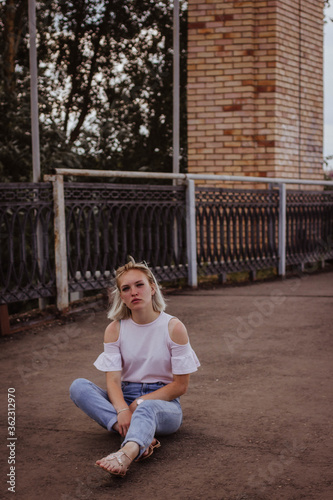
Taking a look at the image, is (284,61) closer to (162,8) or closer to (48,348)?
(162,8)

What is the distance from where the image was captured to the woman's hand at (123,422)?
11.2ft

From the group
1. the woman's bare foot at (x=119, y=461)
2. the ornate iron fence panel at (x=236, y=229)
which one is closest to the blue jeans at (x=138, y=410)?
the woman's bare foot at (x=119, y=461)

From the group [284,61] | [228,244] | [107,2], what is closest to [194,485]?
[228,244]

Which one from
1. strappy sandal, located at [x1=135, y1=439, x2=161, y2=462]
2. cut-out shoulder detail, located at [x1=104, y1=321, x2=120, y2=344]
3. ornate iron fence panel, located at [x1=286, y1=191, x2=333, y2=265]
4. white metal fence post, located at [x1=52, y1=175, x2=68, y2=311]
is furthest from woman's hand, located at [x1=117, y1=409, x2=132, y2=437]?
ornate iron fence panel, located at [x1=286, y1=191, x2=333, y2=265]

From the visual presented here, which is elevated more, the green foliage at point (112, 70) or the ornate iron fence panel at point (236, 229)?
the green foliage at point (112, 70)

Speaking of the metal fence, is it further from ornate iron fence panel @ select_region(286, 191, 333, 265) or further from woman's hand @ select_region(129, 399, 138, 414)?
woman's hand @ select_region(129, 399, 138, 414)

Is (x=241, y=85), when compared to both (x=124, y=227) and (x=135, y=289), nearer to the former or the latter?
(x=124, y=227)

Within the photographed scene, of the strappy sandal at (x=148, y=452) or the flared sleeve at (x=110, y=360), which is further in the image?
the flared sleeve at (x=110, y=360)

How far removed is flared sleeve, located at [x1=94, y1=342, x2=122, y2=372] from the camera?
12.1ft

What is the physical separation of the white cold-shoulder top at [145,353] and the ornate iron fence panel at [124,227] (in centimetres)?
340

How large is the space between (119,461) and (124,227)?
4.88 m

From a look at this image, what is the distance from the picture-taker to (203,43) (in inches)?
411

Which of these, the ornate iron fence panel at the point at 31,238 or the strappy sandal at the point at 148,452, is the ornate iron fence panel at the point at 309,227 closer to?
the ornate iron fence panel at the point at 31,238

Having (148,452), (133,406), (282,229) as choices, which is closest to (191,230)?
(282,229)
